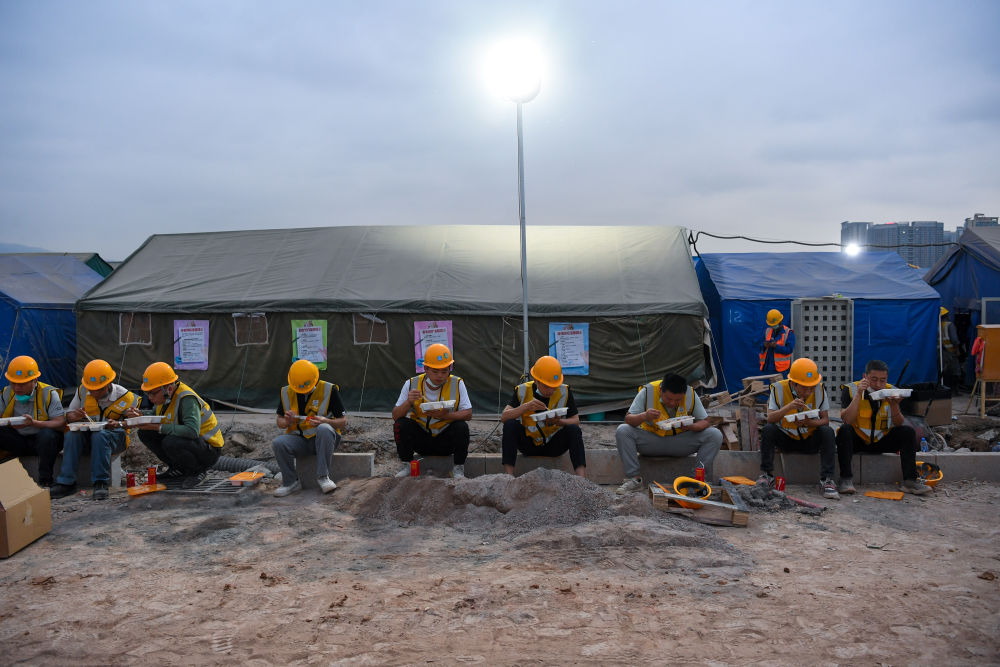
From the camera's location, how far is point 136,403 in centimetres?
627

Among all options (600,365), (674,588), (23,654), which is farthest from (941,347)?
(23,654)

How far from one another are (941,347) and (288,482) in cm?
1137

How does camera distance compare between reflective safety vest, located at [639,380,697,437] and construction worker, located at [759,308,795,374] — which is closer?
reflective safety vest, located at [639,380,697,437]

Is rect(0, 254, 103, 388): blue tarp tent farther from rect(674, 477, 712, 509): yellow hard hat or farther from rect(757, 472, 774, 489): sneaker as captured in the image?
rect(757, 472, 774, 489): sneaker

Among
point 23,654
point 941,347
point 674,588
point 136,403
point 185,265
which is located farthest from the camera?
point 185,265

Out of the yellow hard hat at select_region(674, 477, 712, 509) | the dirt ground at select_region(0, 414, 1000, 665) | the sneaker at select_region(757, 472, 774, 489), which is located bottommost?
the dirt ground at select_region(0, 414, 1000, 665)

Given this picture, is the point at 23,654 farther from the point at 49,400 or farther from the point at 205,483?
the point at 49,400

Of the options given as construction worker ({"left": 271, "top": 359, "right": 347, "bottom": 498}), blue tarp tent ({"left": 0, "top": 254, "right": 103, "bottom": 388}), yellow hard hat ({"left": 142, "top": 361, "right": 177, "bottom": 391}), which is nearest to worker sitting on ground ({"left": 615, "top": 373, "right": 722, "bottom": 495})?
construction worker ({"left": 271, "top": 359, "right": 347, "bottom": 498})

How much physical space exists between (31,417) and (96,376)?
33.0 inches

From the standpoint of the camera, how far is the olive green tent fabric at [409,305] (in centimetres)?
1032

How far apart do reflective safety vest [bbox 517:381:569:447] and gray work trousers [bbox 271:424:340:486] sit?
1782mm

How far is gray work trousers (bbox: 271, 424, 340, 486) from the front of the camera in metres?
5.84

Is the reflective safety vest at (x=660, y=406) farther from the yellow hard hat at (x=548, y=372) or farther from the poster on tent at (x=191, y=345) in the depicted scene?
the poster on tent at (x=191, y=345)

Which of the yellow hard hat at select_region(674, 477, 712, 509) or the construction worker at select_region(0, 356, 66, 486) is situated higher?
the construction worker at select_region(0, 356, 66, 486)
